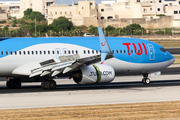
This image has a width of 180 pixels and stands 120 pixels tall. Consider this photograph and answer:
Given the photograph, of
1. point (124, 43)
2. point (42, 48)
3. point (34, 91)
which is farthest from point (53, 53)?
point (124, 43)

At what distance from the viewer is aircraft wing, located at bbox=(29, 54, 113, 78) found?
27.8 metres

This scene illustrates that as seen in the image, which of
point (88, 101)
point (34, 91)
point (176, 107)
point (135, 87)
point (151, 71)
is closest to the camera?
point (176, 107)

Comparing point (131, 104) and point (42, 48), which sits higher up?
point (42, 48)

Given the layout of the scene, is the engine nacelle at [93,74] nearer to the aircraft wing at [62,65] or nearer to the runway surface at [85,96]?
the aircraft wing at [62,65]

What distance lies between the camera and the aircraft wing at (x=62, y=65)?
1093 inches

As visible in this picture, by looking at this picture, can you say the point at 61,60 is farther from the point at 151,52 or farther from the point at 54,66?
the point at 151,52

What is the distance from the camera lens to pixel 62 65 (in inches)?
1122

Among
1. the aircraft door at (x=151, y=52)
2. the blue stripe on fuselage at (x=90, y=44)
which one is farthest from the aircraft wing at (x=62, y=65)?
the aircraft door at (x=151, y=52)

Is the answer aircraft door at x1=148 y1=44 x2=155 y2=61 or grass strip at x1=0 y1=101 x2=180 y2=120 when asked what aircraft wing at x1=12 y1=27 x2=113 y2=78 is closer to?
grass strip at x1=0 y1=101 x2=180 y2=120

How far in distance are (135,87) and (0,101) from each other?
1197 cm

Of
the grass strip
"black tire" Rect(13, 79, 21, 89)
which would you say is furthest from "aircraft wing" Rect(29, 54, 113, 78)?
the grass strip

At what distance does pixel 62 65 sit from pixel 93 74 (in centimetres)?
241

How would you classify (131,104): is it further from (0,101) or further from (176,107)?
(0,101)

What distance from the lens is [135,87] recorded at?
3195 cm
